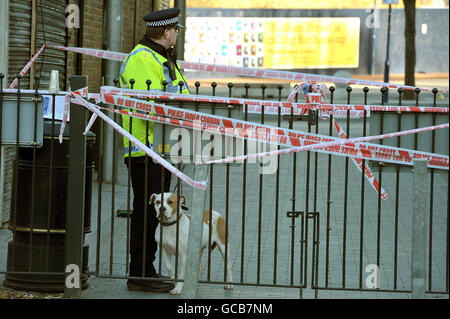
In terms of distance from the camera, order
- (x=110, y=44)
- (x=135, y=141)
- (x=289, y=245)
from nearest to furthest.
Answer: (x=135, y=141) < (x=289, y=245) < (x=110, y=44)

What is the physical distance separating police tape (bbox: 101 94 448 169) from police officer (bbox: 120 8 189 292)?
25cm

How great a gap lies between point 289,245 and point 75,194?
315 centimetres

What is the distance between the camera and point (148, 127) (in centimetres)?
679

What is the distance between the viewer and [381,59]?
4684 centimetres

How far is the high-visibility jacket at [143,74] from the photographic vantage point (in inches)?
268

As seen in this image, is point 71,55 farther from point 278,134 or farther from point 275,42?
point 275,42

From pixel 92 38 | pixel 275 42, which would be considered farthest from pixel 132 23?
pixel 275 42

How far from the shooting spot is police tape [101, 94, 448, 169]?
637 centimetres

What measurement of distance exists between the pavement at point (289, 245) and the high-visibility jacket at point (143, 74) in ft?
1.81

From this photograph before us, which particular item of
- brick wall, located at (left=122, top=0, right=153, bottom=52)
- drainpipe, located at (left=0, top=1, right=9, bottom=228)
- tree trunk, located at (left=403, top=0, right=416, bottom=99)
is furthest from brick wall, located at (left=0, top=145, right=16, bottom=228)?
tree trunk, located at (left=403, top=0, right=416, bottom=99)

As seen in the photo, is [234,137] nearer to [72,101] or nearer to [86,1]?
[72,101]

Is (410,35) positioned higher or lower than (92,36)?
higher
